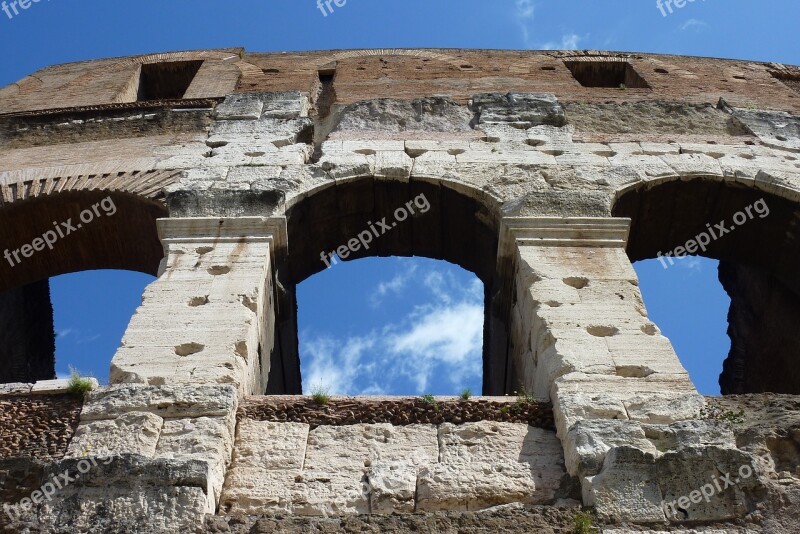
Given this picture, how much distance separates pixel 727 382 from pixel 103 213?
270 inches

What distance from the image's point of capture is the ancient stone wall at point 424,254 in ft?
14.5

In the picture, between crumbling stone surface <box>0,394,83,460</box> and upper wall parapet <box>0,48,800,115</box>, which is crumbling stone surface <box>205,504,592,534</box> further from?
upper wall parapet <box>0,48,800,115</box>

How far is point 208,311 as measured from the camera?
19.4ft

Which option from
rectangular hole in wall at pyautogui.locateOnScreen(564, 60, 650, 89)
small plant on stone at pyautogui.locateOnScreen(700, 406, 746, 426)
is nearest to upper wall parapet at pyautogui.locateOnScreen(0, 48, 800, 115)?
rectangular hole in wall at pyautogui.locateOnScreen(564, 60, 650, 89)

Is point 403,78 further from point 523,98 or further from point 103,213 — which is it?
point 103,213

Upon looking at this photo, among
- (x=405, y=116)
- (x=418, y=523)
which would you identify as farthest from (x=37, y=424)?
(x=405, y=116)

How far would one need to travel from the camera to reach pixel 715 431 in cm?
478

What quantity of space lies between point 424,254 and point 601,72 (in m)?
6.13

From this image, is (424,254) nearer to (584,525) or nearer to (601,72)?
(584,525)

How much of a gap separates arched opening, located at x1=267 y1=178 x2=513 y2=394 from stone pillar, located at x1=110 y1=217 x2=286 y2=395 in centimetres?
76

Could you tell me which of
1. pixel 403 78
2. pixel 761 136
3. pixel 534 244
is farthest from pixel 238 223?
pixel 761 136

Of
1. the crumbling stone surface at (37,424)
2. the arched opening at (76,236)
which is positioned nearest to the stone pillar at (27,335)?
the arched opening at (76,236)

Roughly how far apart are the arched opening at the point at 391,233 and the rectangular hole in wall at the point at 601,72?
5.64 m

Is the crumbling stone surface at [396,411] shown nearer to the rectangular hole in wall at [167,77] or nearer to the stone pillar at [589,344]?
the stone pillar at [589,344]
